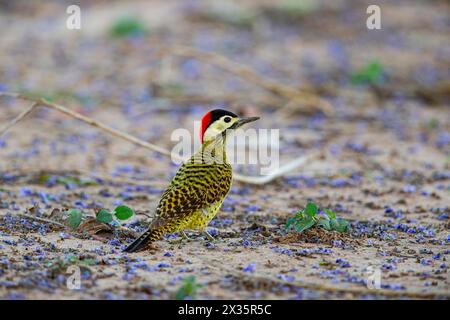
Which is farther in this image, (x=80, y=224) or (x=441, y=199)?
(x=441, y=199)

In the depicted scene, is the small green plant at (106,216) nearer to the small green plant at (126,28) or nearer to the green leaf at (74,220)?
the green leaf at (74,220)

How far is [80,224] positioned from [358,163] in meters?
4.46

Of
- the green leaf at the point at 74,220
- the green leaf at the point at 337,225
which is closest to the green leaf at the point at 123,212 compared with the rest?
the green leaf at the point at 74,220

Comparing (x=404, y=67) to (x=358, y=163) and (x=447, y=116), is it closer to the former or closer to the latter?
(x=447, y=116)

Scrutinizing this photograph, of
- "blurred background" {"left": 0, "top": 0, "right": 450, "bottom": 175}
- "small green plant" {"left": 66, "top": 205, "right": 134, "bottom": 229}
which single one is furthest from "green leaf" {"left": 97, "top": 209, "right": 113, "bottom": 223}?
"blurred background" {"left": 0, "top": 0, "right": 450, "bottom": 175}

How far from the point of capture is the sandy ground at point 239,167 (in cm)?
555

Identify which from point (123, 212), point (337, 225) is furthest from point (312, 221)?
point (123, 212)

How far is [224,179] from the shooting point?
6.51 metres

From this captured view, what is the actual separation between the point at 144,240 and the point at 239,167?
13.6ft

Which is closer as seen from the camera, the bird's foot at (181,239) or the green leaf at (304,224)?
the green leaf at (304,224)

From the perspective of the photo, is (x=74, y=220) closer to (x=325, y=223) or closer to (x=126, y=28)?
(x=325, y=223)

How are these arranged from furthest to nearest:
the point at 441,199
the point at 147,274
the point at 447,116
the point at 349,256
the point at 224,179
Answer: the point at 447,116 → the point at 441,199 → the point at 224,179 → the point at 349,256 → the point at 147,274

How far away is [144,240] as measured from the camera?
5965 mm

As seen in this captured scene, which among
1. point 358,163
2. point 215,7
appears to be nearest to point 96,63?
point 215,7
